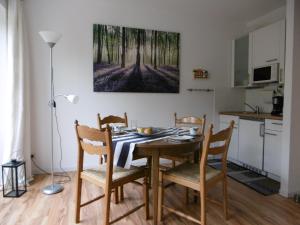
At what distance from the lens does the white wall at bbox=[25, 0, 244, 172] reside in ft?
10.5

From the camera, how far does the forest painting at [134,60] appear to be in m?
3.40

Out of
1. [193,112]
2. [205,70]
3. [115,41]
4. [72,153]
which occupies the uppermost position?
[115,41]

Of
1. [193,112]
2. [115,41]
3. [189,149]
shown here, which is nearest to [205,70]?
[193,112]

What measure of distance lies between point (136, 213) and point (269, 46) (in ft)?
9.50

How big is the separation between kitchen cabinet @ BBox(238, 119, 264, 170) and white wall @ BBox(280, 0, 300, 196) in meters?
0.56

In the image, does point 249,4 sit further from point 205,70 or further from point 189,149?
point 189,149

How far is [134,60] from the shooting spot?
3568 millimetres

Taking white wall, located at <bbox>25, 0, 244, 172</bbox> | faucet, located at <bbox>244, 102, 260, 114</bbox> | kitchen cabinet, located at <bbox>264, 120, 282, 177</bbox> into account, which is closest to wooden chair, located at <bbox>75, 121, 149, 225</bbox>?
white wall, located at <bbox>25, 0, 244, 172</bbox>

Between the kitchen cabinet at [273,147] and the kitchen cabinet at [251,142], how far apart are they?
83 mm

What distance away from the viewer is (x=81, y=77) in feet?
11.0

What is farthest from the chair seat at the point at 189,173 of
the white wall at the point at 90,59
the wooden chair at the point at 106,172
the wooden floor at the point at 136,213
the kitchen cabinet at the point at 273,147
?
the white wall at the point at 90,59

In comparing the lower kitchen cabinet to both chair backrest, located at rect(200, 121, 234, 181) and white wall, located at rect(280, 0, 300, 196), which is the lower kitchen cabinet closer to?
white wall, located at rect(280, 0, 300, 196)

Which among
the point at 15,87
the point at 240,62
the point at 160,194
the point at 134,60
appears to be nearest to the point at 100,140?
the point at 160,194

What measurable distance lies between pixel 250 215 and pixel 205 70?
96.4 inches
